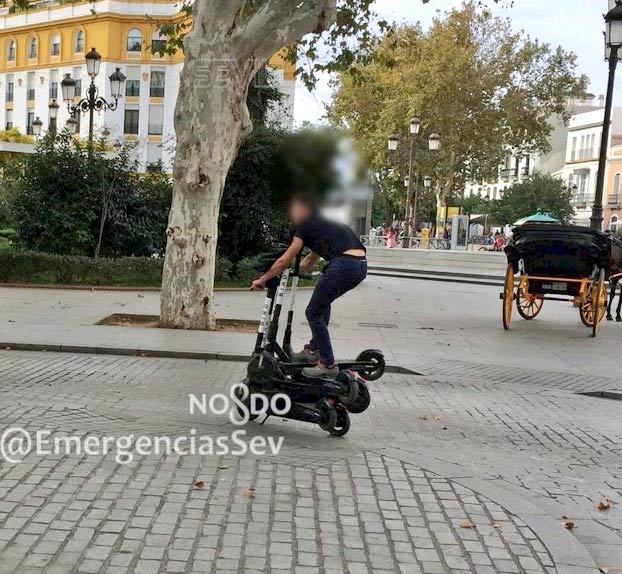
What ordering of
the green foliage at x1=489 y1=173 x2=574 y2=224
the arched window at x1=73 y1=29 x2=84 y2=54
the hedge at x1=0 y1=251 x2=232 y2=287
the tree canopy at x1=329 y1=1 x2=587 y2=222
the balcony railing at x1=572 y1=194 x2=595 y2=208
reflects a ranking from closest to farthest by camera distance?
the hedge at x1=0 y1=251 x2=232 y2=287 < the tree canopy at x1=329 y1=1 x2=587 y2=222 < the arched window at x1=73 y1=29 x2=84 y2=54 < the green foliage at x1=489 y1=173 x2=574 y2=224 < the balcony railing at x1=572 y1=194 x2=595 y2=208

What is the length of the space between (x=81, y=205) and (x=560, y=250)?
12105 mm

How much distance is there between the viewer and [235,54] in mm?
10883

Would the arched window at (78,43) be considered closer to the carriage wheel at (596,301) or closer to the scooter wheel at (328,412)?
the carriage wheel at (596,301)

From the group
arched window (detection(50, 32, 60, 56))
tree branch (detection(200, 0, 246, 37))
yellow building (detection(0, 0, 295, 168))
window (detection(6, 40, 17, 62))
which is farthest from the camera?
window (detection(6, 40, 17, 62))

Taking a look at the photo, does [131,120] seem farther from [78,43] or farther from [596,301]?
[596,301]

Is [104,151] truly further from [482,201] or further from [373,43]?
[482,201]

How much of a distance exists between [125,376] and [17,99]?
252 feet

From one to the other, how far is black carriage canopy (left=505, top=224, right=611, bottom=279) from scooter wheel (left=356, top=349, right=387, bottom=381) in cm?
751

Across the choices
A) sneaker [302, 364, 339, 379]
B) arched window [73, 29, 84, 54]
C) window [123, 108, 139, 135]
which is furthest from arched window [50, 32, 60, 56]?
sneaker [302, 364, 339, 379]

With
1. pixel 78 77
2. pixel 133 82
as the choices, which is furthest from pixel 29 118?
pixel 133 82

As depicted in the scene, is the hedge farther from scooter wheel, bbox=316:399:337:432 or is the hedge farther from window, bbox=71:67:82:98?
window, bbox=71:67:82:98

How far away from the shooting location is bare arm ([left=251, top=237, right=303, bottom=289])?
5645mm

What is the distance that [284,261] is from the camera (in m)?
5.64

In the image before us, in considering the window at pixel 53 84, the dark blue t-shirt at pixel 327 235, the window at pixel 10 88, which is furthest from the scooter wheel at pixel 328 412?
the window at pixel 10 88
